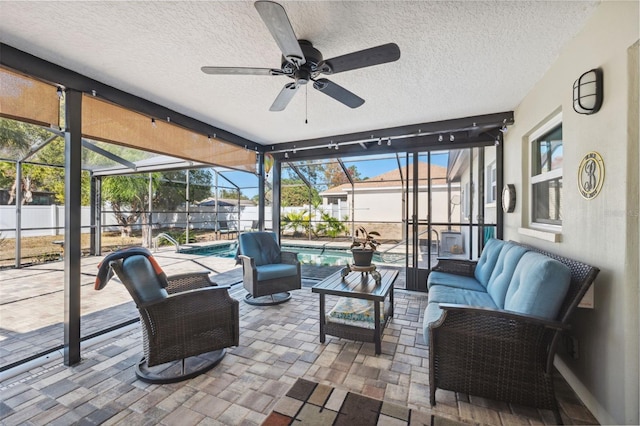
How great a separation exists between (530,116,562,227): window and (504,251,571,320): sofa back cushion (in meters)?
0.93

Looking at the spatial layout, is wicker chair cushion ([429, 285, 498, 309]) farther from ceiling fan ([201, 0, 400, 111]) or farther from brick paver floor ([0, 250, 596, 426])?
ceiling fan ([201, 0, 400, 111])

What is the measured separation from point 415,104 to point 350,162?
4409 mm

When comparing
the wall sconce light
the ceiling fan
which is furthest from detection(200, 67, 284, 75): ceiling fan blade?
the wall sconce light

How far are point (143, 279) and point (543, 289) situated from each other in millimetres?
2722

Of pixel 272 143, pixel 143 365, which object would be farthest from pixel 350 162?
pixel 143 365

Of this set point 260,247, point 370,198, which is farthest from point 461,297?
point 370,198

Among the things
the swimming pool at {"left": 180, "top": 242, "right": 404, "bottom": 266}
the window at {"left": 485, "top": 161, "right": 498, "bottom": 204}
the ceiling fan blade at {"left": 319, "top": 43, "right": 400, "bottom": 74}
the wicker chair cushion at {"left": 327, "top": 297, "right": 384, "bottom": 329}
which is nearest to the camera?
the ceiling fan blade at {"left": 319, "top": 43, "right": 400, "bottom": 74}

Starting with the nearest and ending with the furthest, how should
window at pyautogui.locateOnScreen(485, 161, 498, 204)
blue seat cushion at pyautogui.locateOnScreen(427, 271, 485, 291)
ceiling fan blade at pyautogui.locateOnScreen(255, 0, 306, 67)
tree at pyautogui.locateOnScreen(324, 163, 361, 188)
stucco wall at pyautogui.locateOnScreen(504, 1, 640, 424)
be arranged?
ceiling fan blade at pyautogui.locateOnScreen(255, 0, 306, 67)
stucco wall at pyautogui.locateOnScreen(504, 1, 640, 424)
blue seat cushion at pyautogui.locateOnScreen(427, 271, 485, 291)
window at pyautogui.locateOnScreen(485, 161, 498, 204)
tree at pyautogui.locateOnScreen(324, 163, 361, 188)

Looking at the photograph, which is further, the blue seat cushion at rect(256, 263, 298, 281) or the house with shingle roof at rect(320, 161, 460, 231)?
the house with shingle roof at rect(320, 161, 460, 231)

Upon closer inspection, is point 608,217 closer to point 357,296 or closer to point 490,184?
point 357,296

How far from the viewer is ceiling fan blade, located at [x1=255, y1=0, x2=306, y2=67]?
1240mm

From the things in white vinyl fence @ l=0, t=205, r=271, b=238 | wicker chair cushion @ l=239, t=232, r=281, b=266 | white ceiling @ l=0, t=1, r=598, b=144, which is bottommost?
wicker chair cushion @ l=239, t=232, r=281, b=266

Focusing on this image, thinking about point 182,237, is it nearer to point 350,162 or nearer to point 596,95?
point 350,162

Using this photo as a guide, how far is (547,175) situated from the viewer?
102 inches
